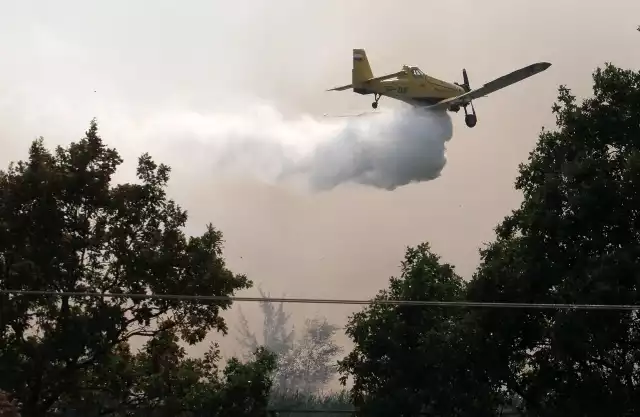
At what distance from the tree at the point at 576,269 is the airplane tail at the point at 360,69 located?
10529 millimetres

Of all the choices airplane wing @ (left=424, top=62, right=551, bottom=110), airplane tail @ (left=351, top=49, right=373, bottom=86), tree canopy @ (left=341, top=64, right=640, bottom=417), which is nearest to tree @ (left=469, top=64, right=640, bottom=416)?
tree canopy @ (left=341, top=64, right=640, bottom=417)

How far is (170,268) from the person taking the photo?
29.2m

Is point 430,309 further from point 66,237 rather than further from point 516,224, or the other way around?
point 66,237

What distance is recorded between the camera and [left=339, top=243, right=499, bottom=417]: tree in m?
26.2

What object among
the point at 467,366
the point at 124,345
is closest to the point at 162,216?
the point at 124,345

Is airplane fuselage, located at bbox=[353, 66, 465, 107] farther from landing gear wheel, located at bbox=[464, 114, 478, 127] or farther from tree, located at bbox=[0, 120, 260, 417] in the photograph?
tree, located at bbox=[0, 120, 260, 417]

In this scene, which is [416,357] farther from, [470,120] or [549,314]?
[470,120]

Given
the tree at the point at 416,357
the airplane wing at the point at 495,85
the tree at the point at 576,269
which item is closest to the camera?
the tree at the point at 576,269

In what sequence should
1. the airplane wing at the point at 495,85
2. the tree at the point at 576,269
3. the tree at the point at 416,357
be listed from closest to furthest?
the tree at the point at 576,269 < the tree at the point at 416,357 < the airplane wing at the point at 495,85

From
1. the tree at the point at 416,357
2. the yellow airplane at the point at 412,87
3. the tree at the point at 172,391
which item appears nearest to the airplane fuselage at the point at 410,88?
the yellow airplane at the point at 412,87

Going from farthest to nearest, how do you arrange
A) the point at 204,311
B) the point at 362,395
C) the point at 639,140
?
1. the point at 204,311
2. the point at 362,395
3. the point at 639,140

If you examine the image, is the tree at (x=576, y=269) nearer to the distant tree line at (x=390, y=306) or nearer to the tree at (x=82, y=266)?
the distant tree line at (x=390, y=306)

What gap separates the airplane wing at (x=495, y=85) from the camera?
33.9 m

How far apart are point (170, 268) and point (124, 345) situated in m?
3.85
